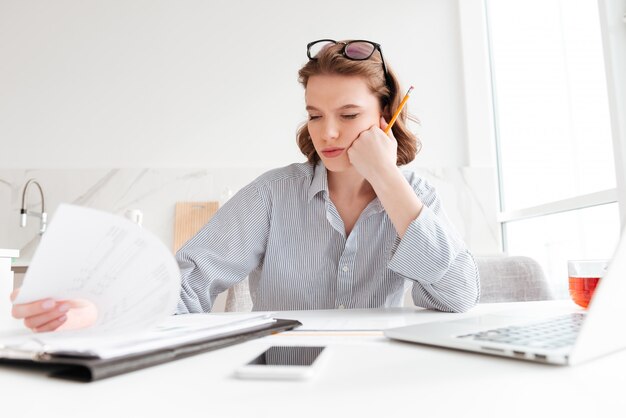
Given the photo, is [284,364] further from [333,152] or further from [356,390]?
[333,152]

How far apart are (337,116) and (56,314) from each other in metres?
0.81

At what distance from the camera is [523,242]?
2.48 meters

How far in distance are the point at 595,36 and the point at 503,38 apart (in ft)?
3.23

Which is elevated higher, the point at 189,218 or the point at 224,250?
the point at 189,218

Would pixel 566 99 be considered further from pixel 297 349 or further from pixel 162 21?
pixel 162 21

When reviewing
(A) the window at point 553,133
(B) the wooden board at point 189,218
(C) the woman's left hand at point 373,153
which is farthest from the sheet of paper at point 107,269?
(B) the wooden board at point 189,218

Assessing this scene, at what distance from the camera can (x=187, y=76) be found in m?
2.84

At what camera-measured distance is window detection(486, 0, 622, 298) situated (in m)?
1.76

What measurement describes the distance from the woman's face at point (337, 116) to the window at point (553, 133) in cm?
97

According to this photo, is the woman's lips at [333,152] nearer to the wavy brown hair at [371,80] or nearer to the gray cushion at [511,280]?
the wavy brown hair at [371,80]

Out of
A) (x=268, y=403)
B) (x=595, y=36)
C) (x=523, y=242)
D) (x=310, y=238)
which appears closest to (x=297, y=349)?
(x=268, y=403)

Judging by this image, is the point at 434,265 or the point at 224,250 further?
the point at 224,250

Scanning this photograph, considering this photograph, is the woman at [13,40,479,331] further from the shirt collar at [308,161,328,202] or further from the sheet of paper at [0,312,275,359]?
the sheet of paper at [0,312,275,359]

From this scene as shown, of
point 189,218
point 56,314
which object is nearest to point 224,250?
point 56,314
